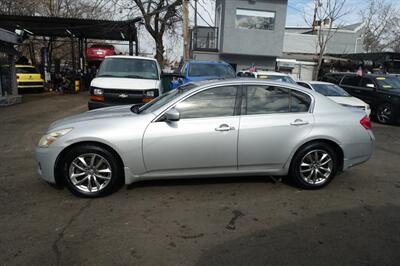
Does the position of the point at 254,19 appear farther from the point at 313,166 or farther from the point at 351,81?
the point at 313,166

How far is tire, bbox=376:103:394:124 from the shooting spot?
11.7 m

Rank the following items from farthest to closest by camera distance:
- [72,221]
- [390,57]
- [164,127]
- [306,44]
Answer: [306,44] < [390,57] < [164,127] < [72,221]

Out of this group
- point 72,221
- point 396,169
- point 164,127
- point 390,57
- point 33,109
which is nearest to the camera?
point 72,221

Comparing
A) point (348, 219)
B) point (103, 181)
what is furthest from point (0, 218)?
point (348, 219)

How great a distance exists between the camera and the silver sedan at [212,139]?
4.22 metres

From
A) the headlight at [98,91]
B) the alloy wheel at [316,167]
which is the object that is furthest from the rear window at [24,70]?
the alloy wheel at [316,167]

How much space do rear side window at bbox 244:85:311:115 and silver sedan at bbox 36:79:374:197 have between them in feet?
0.05


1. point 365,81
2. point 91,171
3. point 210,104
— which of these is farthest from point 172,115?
point 365,81

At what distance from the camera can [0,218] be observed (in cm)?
377

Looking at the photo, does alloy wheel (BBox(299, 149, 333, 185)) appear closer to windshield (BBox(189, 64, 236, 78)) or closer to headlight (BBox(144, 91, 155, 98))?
headlight (BBox(144, 91, 155, 98))

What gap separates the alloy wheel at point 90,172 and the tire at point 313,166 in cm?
261

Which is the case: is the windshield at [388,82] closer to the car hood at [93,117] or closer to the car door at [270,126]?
the car door at [270,126]

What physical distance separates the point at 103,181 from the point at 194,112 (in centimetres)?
153

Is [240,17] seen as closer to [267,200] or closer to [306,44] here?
[306,44]
